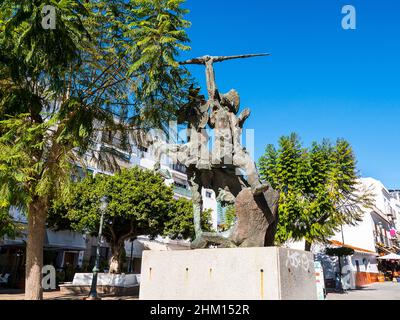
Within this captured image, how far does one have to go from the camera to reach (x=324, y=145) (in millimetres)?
19688

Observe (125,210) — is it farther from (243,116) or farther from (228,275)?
(228,275)

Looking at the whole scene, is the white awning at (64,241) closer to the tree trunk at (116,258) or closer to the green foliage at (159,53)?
the tree trunk at (116,258)

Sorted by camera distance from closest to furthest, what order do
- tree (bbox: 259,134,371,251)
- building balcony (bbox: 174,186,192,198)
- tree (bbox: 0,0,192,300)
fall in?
tree (bbox: 0,0,192,300) → tree (bbox: 259,134,371,251) → building balcony (bbox: 174,186,192,198)

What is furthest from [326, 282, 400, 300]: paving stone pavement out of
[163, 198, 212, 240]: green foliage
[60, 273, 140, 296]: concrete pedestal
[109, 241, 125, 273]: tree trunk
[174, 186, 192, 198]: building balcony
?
[174, 186, 192, 198]: building balcony

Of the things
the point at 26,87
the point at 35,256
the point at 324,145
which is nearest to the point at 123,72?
the point at 26,87

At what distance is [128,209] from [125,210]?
0.59 ft

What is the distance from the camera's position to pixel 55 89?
9.35 m

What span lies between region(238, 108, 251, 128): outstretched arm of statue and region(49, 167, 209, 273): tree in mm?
14643

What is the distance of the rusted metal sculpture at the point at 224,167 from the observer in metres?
5.57

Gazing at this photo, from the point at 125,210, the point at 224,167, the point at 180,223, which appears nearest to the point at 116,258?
the point at 125,210

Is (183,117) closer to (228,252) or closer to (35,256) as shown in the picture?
(228,252)

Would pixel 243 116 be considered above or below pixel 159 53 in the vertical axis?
below

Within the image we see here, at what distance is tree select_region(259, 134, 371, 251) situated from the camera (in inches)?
708

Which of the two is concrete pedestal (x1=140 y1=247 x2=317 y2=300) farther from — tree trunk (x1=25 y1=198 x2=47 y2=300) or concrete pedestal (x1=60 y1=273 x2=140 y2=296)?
concrete pedestal (x1=60 y1=273 x2=140 y2=296)
